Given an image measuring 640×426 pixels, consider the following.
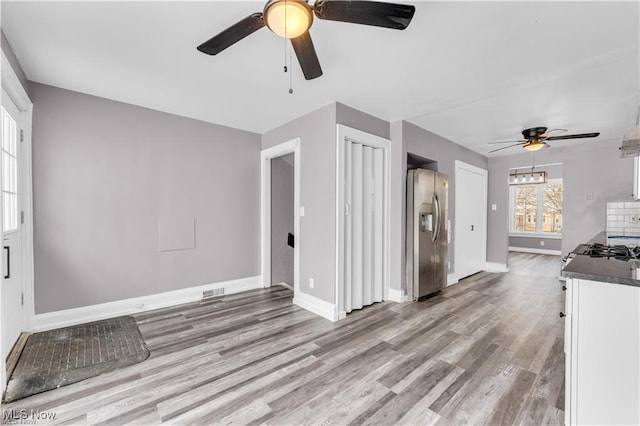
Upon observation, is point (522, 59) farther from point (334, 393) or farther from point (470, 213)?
point (470, 213)

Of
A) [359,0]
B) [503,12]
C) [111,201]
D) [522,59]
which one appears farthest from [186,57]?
[522,59]

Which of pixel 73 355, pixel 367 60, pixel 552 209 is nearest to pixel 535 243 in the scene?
pixel 552 209

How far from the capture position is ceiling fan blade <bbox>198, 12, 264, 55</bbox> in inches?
58.4

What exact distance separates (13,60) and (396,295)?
4499mm

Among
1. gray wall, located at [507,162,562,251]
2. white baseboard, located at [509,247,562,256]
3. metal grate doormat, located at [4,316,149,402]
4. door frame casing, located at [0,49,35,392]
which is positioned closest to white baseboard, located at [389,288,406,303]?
metal grate doormat, located at [4,316,149,402]

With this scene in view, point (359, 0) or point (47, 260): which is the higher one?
point (359, 0)

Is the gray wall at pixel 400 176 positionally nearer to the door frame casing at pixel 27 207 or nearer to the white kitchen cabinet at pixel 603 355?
the white kitchen cabinet at pixel 603 355

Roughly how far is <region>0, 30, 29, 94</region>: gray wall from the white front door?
0.79 feet

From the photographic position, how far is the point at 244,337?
2.67 metres

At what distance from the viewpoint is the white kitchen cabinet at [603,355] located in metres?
1.31

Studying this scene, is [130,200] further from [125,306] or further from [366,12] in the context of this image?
[366,12]

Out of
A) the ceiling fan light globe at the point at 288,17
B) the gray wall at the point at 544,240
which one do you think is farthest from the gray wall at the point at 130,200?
the gray wall at the point at 544,240

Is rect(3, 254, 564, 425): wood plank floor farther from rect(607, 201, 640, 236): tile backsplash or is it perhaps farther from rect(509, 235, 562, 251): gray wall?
rect(509, 235, 562, 251): gray wall

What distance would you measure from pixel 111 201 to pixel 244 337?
2.18 m
